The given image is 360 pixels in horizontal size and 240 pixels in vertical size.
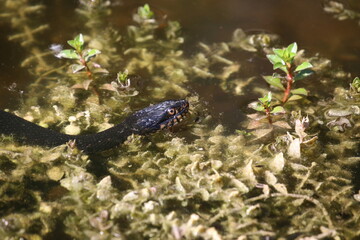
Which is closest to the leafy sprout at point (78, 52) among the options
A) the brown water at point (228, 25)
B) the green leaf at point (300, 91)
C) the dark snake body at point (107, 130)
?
the brown water at point (228, 25)

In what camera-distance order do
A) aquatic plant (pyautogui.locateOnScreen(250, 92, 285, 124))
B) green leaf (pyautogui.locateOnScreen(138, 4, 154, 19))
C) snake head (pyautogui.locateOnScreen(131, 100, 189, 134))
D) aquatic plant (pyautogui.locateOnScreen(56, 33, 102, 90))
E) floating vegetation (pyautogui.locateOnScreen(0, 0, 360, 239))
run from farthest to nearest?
green leaf (pyautogui.locateOnScreen(138, 4, 154, 19)) < aquatic plant (pyautogui.locateOnScreen(56, 33, 102, 90)) < snake head (pyautogui.locateOnScreen(131, 100, 189, 134)) < aquatic plant (pyautogui.locateOnScreen(250, 92, 285, 124)) < floating vegetation (pyautogui.locateOnScreen(0, 0, 360, 239))

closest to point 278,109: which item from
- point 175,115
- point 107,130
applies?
point 175,115

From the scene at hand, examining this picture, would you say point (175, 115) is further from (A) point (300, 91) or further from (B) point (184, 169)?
(A) point (300, 91)

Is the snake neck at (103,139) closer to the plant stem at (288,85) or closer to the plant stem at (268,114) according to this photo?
the plant stem at (268,114)

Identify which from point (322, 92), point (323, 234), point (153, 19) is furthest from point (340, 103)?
point (153, 19)

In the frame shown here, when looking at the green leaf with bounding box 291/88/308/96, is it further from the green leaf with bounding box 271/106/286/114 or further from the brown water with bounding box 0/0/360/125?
the brown water with bounding box 0/0/360/125

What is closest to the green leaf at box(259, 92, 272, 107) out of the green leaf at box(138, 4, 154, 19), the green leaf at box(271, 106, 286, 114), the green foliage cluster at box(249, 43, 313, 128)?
the green foliage cluster at box(249, 43, 313, 128)
